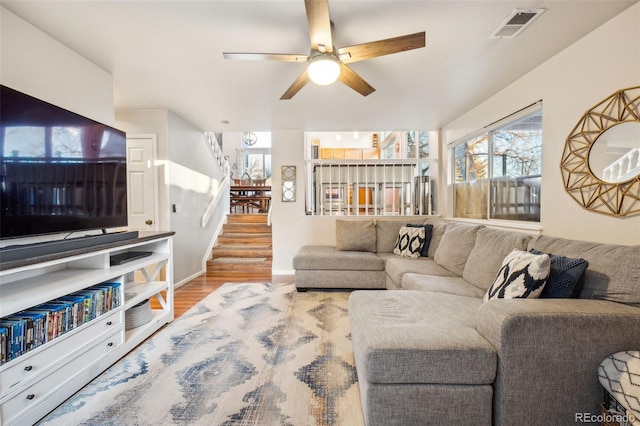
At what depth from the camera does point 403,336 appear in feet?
4.19

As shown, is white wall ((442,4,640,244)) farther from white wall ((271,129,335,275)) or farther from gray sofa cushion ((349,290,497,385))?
white wall ((271,129,335,275))

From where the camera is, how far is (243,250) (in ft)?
16.3

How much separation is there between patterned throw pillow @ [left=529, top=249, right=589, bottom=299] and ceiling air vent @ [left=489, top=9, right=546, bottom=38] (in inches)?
60.6

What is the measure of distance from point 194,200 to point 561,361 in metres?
4.58

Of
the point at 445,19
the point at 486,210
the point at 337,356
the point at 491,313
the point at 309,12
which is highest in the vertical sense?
the point at 445,19

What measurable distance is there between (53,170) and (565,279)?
119 inches

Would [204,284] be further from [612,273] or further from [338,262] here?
[612,273]

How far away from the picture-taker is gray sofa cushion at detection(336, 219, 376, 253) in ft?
12.8

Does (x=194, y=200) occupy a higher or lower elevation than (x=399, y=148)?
lower

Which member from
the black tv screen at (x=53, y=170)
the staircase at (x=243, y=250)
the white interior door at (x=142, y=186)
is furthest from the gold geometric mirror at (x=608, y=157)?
the white interior door at (x=142, y=186)

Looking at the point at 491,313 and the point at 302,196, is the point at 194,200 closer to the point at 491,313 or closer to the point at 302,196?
the point at 302,196

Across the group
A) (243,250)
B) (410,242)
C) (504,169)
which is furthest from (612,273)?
(243,250)

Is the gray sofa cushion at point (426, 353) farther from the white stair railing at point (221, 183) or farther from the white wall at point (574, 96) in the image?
the white stair railing at point (221, 183)

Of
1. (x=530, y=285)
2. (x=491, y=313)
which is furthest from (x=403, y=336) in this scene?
(x=530, y=285)
